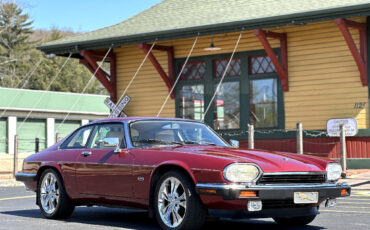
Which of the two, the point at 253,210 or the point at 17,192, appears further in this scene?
the point at 17,192

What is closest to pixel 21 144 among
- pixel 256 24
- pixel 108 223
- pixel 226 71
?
pixel 226 71

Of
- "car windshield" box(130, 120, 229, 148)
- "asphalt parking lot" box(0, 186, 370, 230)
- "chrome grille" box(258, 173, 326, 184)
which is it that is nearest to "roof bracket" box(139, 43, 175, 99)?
"asphalt parking lot" box(0, 186, 370, 230)

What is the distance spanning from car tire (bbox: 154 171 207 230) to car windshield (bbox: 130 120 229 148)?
969mm

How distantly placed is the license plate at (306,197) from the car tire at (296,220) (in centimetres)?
82

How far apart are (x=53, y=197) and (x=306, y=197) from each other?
12.4 feet

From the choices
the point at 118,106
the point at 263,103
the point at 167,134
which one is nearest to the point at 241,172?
the point at 167,134

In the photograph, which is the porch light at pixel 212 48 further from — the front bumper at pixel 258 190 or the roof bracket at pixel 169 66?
the front bumper at pixel 258 190

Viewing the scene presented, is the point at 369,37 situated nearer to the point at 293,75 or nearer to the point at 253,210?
the point at 293,75

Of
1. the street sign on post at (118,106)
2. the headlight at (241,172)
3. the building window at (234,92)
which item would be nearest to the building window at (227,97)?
the building window at (234,92)

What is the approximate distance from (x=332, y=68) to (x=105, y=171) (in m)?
13.5

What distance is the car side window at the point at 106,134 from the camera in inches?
369

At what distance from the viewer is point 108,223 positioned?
372 inches

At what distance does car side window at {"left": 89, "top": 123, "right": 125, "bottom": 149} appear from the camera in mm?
9368

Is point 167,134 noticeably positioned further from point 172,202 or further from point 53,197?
point 53,197
